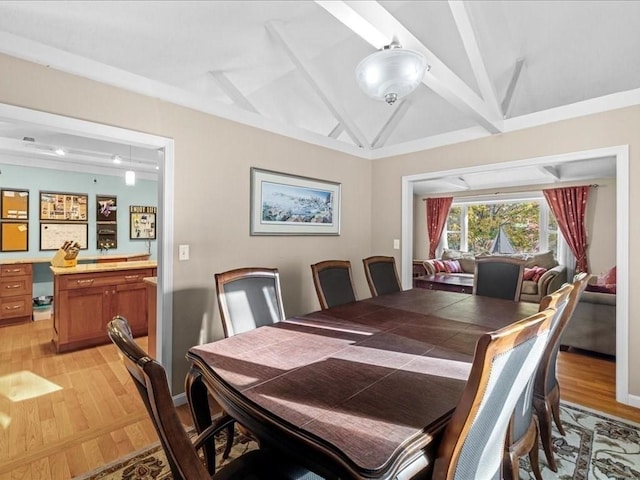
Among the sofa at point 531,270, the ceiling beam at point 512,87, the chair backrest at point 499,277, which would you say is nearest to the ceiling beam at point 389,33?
the ceiling beam at point 512,87

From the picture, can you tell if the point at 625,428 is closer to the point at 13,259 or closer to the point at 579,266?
the point at 579,266

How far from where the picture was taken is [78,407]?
7.80 ft

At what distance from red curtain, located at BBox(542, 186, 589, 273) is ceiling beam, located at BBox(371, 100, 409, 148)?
4128 mm

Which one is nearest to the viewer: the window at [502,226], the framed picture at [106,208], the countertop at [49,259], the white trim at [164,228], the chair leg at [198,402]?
the chair leg at [198,402]

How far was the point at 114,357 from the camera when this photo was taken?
335cm

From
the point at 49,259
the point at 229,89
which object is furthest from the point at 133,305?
the point at 229,89

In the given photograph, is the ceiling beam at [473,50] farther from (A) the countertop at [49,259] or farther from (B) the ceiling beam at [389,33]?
(A) the countertop at [49,259]

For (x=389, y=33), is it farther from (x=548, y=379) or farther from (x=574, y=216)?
(x=574, y=216)

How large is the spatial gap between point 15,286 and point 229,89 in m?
4.31

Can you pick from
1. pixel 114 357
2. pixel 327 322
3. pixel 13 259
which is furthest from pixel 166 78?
pixel 13 259

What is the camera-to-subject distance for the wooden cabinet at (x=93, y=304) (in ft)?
11.3

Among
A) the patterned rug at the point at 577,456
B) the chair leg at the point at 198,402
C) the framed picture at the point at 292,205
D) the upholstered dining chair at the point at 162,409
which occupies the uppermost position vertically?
the framed picture at the point at 292,205

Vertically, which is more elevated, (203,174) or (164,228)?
(203,174)

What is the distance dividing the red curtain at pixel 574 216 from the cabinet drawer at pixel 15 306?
888 centimetres
